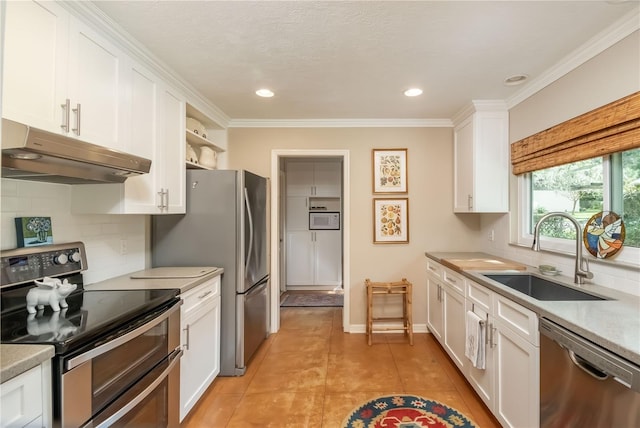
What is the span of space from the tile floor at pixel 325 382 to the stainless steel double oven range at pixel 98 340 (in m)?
0.52

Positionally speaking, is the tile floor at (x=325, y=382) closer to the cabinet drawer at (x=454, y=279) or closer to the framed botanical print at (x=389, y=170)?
the cabinet drawer at (x=454, y=279)

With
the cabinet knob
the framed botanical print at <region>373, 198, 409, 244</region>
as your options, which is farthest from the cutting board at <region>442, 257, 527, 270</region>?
the cabinet knob

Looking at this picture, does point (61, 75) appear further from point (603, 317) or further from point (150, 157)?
point (603, 317)

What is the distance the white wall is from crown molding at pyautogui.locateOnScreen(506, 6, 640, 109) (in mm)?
27

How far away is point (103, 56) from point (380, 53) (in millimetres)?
1601

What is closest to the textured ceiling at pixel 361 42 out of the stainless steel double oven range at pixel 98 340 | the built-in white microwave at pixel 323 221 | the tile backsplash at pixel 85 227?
the tile backsplash at pixel 85 227

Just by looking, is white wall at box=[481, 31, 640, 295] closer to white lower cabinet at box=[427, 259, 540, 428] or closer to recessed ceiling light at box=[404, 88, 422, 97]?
white lower cabinet at box=[427, 259, 540, 428]

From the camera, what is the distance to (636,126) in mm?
1563

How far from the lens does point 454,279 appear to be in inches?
101

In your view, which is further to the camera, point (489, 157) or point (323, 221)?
point (323, 221)

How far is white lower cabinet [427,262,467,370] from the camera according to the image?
243 cm

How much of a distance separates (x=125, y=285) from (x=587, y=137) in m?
2.98

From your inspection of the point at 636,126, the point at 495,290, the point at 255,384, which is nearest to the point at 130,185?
the point at 255,384

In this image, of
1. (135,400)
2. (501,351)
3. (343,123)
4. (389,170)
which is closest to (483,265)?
(501,351)
